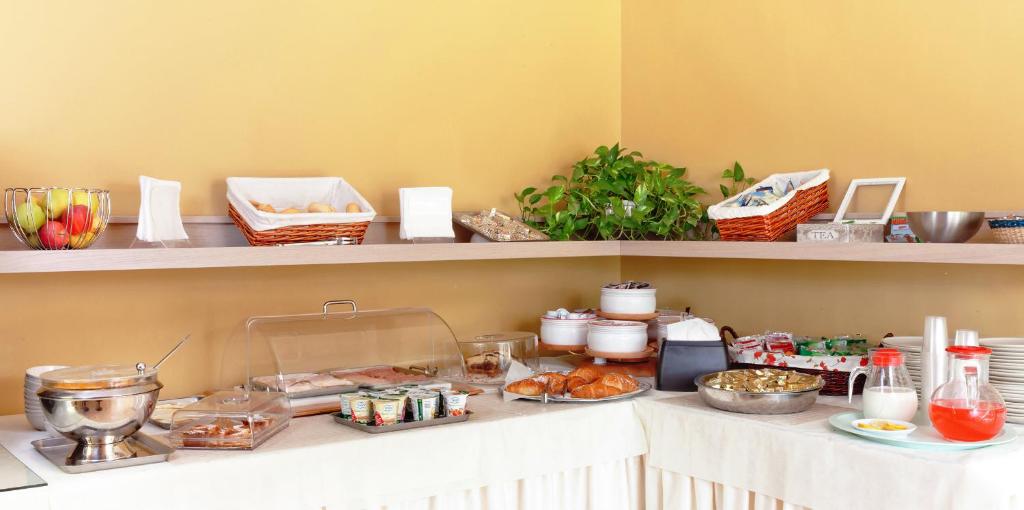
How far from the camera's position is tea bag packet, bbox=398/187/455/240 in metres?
2.60

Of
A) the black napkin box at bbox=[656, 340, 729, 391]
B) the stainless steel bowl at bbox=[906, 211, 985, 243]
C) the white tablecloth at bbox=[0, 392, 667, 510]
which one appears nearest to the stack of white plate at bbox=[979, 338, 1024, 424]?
the stainless steel bowl at bbox=[906, 211, 985, 243]

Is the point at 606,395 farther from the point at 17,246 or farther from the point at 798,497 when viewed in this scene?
the point at 17,246

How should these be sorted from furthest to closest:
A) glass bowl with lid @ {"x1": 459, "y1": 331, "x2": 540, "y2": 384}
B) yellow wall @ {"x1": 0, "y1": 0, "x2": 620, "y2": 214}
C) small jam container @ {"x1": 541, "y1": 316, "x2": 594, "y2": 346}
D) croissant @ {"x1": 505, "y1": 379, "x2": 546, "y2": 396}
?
small jam container @ {"x1": 541, "y1": 316, "x2": 594, "y2": 346}
glass bowl with lid @ {"x1": 459, "y1": 331, "x2": 540, "y2": 384}
croissant @ {"x1": 505, "y1": 379, "x2": 546, "y2": 396}
yellow wall @ {"x1": 0, "y1": 0, "x2": 620, "y2": 214}

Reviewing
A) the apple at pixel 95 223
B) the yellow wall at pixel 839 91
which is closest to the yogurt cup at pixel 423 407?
the apple at pixel 95 223

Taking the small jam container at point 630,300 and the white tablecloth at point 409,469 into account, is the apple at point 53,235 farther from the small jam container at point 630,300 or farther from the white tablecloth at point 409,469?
the small jam container at point 630,300

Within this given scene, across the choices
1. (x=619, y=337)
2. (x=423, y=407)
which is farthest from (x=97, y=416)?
(x=619, y=337)

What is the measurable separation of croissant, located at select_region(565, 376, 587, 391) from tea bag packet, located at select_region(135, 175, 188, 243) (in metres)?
1.01

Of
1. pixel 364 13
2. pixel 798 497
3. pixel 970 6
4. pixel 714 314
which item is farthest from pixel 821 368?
pixel 364 13

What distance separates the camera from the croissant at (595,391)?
236 centimetres

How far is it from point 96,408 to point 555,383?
3.63ft

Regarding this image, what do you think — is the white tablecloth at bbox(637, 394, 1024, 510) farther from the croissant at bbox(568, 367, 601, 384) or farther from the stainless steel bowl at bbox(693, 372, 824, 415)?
the croissant at bbox(568, 367, 601, 384)

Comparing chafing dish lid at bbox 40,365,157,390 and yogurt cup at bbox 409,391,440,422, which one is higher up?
chafing dish lid at bbox 40,365,157,390

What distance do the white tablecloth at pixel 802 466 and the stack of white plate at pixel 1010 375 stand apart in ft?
0.57

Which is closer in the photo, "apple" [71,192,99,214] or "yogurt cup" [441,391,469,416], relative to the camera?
"apple" [71,192,99,214]
